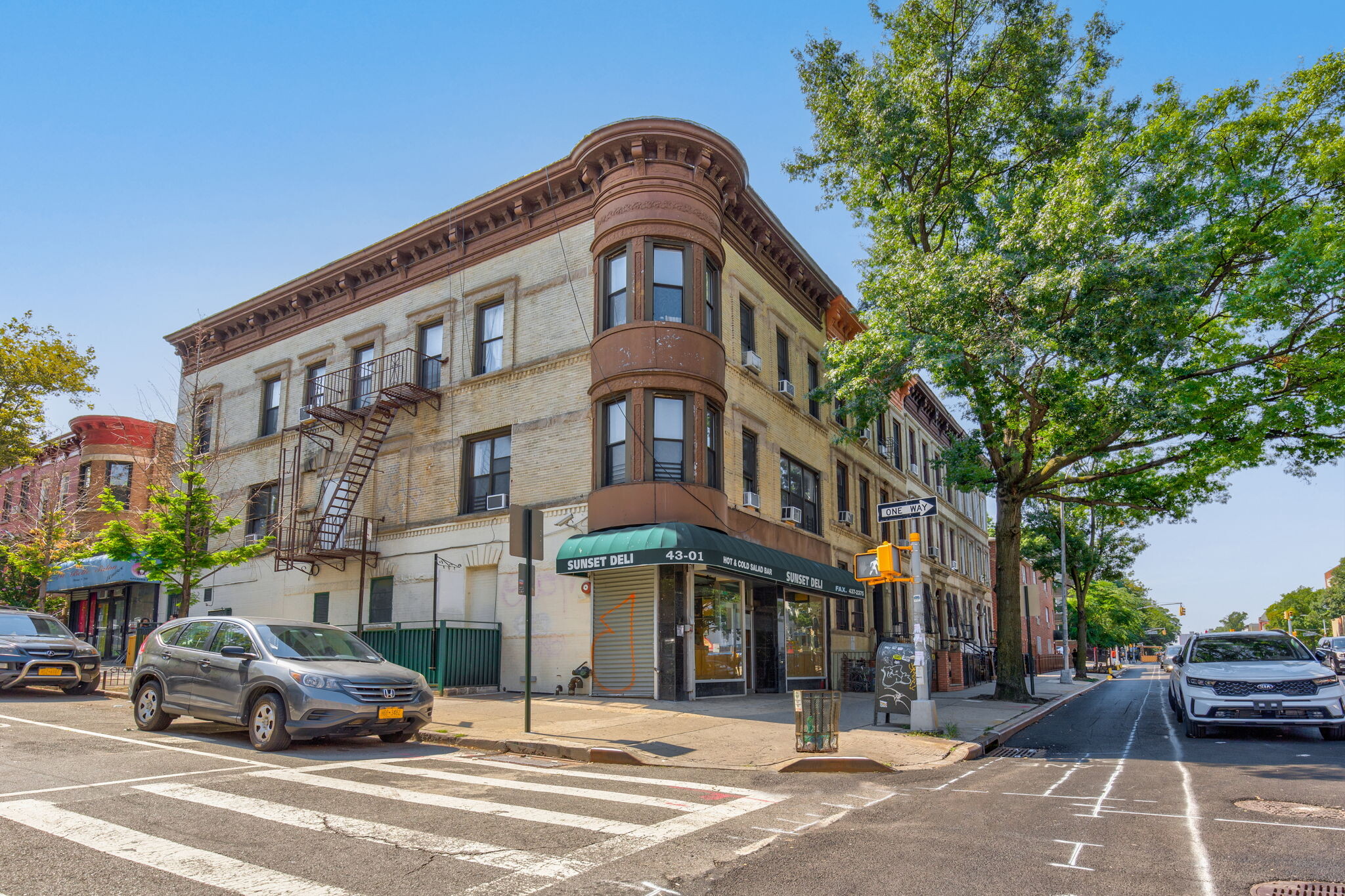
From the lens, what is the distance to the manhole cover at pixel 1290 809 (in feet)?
22.3

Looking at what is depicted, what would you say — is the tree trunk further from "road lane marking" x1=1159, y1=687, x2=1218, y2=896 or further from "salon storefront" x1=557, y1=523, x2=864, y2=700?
"road lane marking" x1=1159, y1=687, x2=1218, y2=896

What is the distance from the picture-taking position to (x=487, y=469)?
20516mm

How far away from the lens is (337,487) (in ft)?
70.1

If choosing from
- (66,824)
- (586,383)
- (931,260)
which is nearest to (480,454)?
(586,383)

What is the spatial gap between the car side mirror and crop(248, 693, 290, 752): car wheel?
20.2 inches

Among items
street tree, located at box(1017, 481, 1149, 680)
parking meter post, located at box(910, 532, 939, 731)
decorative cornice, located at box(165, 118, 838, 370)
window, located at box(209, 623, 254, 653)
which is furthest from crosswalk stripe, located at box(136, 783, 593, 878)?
street tree, located at box(1017, 481, 1149, 680)

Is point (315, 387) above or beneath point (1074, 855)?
above

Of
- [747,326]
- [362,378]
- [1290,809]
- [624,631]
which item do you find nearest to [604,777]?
[1290,809]

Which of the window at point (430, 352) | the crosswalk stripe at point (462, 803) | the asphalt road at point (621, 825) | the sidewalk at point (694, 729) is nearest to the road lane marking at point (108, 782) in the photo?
the asphalt road at point (621, 825)

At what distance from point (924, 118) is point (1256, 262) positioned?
812 centimetres

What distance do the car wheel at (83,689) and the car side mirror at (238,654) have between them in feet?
29.8

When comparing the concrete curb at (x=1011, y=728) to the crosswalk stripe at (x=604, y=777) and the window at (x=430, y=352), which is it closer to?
the crosswalk stripe at (x=604, y=777)

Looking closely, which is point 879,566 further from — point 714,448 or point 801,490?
point 801,490

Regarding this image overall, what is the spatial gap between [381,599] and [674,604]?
29.0 feet
